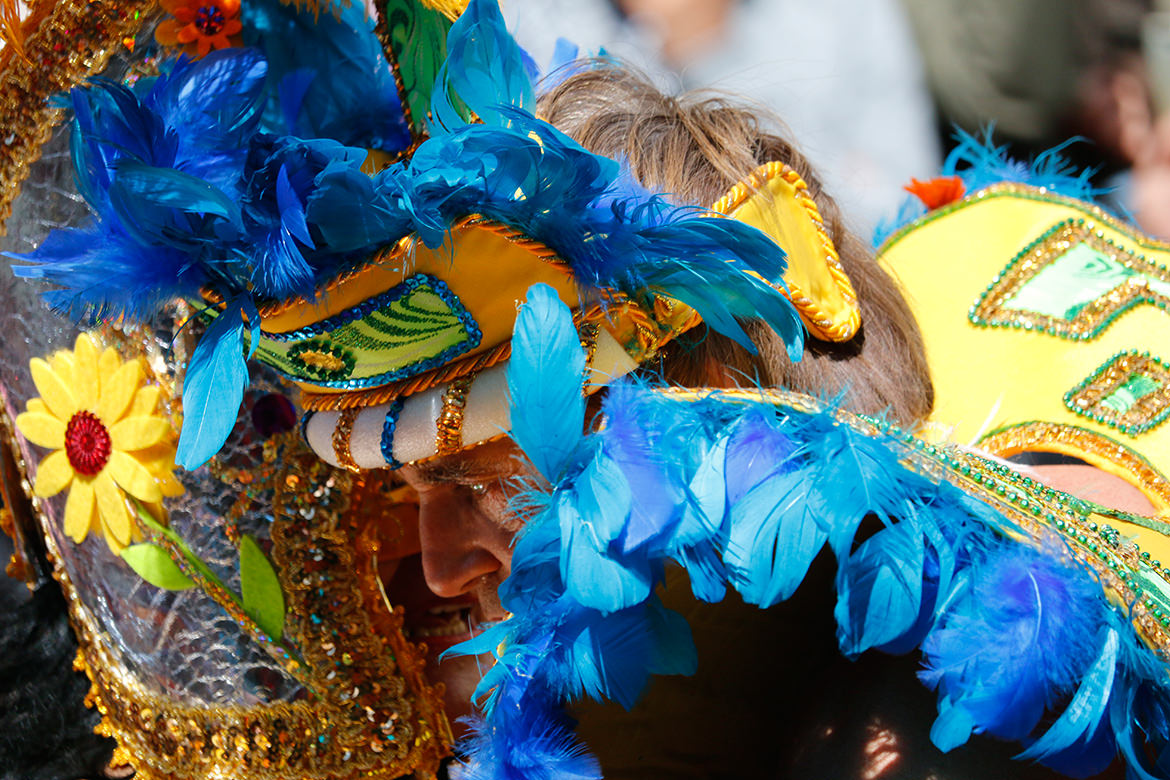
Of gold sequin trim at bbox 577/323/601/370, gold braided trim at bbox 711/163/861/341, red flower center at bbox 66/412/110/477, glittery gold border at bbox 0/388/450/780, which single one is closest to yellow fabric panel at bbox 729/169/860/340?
gold braided trim at bbox 711/163/861/341

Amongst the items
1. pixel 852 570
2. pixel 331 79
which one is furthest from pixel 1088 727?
pixel 331 79

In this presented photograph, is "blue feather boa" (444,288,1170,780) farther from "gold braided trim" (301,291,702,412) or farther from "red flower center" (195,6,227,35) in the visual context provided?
"red flower center" (195,6,227,35)

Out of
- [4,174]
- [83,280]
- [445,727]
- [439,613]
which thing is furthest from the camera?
[439,613]

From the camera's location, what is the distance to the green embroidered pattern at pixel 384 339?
1.07m

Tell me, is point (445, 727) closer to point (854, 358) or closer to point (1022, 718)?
point (854, 358)

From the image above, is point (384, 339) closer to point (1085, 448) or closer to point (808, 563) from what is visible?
point (808, 563)

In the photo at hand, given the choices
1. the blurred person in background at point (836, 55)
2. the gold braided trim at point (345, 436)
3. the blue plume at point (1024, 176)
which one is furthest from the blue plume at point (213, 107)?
the blurred person in background at point (836, 55)

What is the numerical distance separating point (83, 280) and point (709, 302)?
0.61 m

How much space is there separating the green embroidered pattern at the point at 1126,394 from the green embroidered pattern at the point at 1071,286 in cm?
7

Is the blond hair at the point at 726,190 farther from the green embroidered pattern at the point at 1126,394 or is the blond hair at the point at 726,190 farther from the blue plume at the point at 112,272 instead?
the blue plume at the point at 112,272

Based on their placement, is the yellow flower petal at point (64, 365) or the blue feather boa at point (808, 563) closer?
the blue feather boa at point (808, 563)

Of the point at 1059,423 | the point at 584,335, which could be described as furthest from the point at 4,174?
the point at 1059,423

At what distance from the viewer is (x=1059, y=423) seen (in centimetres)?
142

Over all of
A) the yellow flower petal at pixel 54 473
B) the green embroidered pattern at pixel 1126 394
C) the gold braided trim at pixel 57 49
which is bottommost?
the green embroidered pattern at pixel 1126 394
